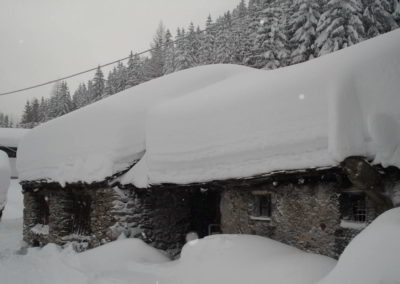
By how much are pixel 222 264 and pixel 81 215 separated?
7699 mm

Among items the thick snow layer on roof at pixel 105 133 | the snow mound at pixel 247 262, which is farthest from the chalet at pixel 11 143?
the snow mound at pixel 247 262

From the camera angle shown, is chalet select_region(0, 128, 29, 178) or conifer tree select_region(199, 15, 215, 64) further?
conifer tree select_region(199, 15, 215, 64)

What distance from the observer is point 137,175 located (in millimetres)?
10406

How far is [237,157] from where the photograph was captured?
8.31 m

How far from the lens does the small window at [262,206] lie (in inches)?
348

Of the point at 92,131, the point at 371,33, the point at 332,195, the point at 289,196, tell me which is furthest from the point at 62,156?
the point at 371,33

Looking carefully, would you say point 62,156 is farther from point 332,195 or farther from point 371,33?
point 371,33

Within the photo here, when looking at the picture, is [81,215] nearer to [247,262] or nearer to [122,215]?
[122,215]

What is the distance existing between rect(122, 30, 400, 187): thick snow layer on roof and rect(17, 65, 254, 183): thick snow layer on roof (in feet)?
2.80

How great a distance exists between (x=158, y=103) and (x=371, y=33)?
60.0ft

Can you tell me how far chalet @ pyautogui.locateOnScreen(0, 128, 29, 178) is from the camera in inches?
1414

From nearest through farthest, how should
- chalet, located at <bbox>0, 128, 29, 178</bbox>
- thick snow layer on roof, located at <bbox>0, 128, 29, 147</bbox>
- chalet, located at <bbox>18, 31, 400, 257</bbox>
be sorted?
chalet, located at <bbox>18, 31, 400, 257</bbox> → chalet, located at <bbox>0, 128, 29, 178</bbox> → thick snow layer on roof, located at <bbox>0, 128, 29, 147</bbox>

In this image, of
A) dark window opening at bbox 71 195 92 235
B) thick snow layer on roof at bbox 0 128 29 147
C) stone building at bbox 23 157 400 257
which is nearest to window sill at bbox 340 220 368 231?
stone building at bbox 23 157 400 257

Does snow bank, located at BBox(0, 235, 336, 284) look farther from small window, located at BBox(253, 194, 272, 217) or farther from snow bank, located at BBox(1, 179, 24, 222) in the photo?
snow bank, located at BBox(1, 179, 24, 222)
